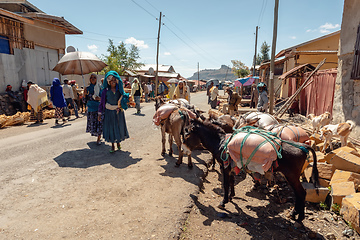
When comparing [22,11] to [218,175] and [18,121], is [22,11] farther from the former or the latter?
[218,175]

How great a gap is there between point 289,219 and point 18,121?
11097 millimetres

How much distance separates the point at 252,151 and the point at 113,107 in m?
4.08

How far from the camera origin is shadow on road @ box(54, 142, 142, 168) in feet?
16.9

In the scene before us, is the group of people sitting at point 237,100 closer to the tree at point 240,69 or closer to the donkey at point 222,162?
the donkey at point 222,162

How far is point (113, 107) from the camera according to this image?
19.1ft

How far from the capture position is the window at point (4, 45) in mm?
11878

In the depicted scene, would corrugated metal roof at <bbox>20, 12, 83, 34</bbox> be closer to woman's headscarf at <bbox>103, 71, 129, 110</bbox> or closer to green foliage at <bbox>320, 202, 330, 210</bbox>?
woman's headscarf at <bbox>103, 71, 129, 110</bbox>

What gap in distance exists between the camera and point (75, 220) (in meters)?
3.06

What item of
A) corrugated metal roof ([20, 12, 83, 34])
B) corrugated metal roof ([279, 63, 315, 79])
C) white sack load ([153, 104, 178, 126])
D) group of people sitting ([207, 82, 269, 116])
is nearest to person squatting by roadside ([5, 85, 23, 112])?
corrugated metal roof ([20, 12, 83, 34])

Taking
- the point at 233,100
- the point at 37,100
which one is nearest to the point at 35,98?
the point at 37,100

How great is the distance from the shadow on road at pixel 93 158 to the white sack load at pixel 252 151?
2.92 metres

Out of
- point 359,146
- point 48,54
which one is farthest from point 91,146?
point 48,54

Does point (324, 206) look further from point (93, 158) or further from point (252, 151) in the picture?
point (93, 158)

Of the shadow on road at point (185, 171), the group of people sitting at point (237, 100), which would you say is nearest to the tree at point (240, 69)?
the group of people sitting at point (237, 100)
